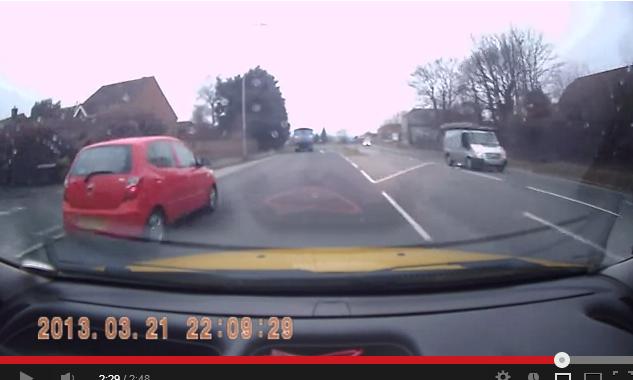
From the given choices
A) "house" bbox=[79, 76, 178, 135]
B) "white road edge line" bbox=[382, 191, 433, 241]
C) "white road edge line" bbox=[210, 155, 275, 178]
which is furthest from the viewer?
"white road edge line" bbox=[210, 155, 275, 178]

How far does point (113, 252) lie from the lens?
3.93 m

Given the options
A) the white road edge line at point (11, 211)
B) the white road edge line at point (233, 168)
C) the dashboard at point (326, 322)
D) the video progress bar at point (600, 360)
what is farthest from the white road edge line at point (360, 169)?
the video progress bar at point (600, 360)

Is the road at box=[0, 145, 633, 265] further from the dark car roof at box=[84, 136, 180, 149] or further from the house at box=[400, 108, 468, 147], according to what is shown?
the house at box=[400, 108, 468, 147]

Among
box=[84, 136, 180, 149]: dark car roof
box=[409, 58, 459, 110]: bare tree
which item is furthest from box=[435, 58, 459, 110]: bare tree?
box=[84, 136, 180, 149]: dark car roof

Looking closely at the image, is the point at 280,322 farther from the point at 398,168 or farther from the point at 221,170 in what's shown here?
the point at 398,168

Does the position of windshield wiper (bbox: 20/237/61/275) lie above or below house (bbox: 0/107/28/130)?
below

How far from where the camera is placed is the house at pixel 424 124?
9905 mm

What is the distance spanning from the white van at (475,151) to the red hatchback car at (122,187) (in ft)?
34.8

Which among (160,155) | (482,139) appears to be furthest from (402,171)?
(160,155)

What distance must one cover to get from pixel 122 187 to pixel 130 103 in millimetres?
1002

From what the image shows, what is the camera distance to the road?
13.7 ft

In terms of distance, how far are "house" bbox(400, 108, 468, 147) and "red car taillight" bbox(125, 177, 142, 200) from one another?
581 centimetres

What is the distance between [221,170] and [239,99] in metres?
1.87
